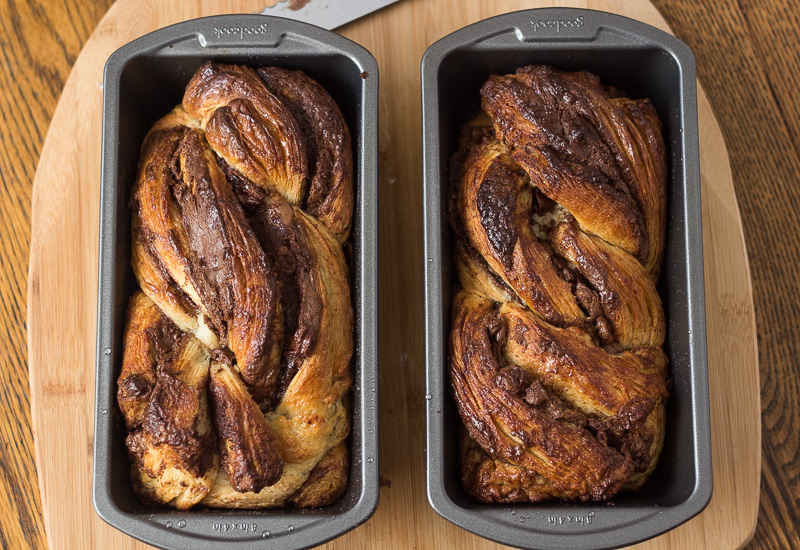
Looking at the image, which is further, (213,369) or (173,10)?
(173,10)

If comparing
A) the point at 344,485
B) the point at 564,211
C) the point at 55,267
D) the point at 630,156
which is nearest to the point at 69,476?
the point at 55,267

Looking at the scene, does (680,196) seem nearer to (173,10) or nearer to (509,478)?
(509,478)

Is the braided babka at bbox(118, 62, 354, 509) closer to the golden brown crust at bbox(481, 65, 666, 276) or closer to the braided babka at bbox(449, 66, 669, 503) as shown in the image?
the braided babka at bbox(449, 66, 669, 503)

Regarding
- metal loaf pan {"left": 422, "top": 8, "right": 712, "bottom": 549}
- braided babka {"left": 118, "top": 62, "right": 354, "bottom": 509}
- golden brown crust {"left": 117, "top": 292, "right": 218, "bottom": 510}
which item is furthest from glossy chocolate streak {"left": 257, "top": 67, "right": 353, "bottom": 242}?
golden brown crust {"left": 117, "top": 292, "right": 218, "bottom": 510}

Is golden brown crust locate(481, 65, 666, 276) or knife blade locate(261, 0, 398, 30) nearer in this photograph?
golden brown crust locate(481, 65, 666, 276)

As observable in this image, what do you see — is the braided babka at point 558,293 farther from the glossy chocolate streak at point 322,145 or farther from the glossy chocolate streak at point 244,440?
the glossy chocolate streak at point 244,440

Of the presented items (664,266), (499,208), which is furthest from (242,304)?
(664,266)
